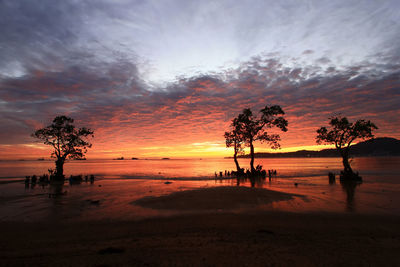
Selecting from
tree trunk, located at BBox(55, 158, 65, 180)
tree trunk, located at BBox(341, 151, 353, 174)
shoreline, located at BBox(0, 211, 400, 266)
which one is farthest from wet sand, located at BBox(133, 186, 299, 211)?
tree trunk, located at BBox(55, 158, 65, 180)

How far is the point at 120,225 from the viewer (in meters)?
12.1

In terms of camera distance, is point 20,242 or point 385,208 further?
point 385,208

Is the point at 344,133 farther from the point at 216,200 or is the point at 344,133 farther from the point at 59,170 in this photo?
the point at 59,170

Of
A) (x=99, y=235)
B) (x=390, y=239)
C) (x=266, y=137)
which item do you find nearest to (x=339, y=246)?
(x=390, y=239)

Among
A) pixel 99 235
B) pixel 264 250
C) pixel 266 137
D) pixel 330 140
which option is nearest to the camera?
pixel 264 250

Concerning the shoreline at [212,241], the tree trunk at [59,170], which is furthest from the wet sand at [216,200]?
the tree trunk at [59,170]

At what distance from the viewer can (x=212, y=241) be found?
909cm

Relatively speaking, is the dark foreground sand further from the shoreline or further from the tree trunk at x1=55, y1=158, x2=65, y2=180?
the tree trunk at x1=55, y1=158, x2=65, y2=180

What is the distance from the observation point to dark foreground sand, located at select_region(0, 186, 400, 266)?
7.33 meters

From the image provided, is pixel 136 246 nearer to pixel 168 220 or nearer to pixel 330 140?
pixel 168 220

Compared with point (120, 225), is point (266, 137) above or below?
above

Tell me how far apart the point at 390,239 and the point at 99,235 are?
13958mm

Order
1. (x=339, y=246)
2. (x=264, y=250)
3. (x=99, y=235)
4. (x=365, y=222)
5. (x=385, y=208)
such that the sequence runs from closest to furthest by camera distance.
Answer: (x=264, y=250) < (x=339, y=246) < (x=99, y=235) < (x=365, y=222) < (x=385, y=208)

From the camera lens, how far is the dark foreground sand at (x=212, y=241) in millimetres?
7328
